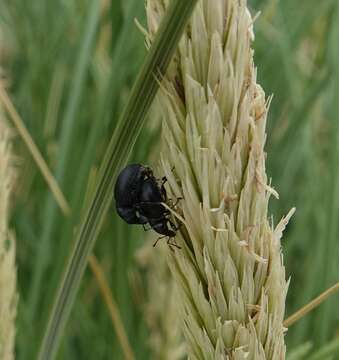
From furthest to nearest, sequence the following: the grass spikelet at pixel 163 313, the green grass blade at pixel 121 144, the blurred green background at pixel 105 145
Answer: the grass spikelet at pixel 163 313, the blurred green background at pixel 105 145, the green grass blade at pixel 121 144

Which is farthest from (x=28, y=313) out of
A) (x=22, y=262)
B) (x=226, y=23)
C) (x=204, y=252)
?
(x=226, y=23)

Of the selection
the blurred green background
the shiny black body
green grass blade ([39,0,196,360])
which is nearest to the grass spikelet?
the blurred green background

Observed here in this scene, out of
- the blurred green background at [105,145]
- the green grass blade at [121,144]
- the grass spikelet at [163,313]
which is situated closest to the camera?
the green grass blade at [121,144]

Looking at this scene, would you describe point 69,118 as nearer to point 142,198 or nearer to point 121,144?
point 142,198

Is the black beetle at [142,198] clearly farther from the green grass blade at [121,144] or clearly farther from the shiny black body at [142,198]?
the green grass blade at [121,144]

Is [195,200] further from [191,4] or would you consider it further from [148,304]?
[148,304]

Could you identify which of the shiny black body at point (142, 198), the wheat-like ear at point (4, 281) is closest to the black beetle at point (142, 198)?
the shiny black body at point (142, 198)
